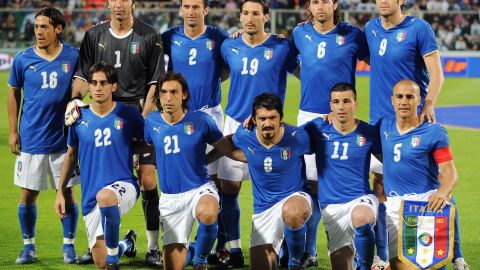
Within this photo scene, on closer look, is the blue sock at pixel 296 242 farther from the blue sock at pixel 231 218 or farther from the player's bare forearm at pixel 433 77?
the player's bare forearm at pixel 433 77

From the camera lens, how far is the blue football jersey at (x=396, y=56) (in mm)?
8469

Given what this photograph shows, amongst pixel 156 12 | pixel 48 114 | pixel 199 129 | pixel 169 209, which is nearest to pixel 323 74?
pixel 199 129

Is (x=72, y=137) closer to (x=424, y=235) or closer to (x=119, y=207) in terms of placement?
(x=119, y=207)

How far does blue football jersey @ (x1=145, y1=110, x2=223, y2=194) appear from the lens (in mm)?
8164

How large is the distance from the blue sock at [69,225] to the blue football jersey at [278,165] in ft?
6.86

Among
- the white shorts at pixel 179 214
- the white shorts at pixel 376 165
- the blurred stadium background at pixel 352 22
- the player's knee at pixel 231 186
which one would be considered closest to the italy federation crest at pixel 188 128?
the white shorts at pixel 179 214

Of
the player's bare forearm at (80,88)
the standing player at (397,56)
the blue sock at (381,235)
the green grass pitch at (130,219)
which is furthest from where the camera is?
the green grass pitch at (130,219)

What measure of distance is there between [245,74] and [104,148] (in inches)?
61.0

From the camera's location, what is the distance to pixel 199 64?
920cm

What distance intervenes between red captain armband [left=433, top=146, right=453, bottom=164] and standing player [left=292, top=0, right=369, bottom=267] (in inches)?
57.0

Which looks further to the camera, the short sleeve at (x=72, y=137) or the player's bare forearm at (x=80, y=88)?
the player's bare forearm at (x=80, y=88)

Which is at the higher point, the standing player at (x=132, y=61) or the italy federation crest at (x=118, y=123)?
the standing player at (x=132, y=61)

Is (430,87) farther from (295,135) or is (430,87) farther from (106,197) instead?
(106,197)

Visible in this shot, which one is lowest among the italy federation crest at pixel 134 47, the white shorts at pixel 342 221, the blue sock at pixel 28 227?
the blue sock at pixel 28 227
